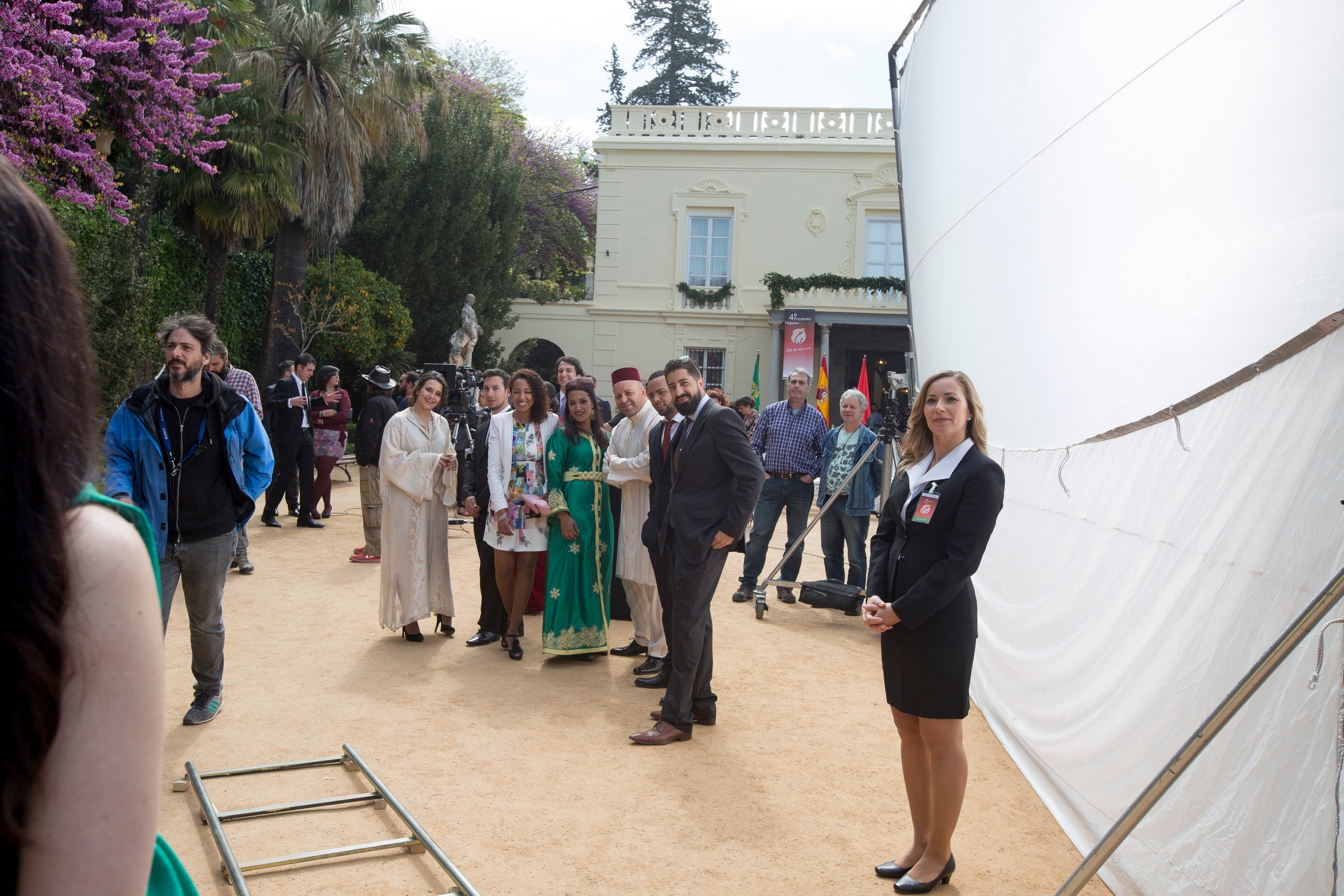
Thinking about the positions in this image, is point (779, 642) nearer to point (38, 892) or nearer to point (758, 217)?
point (38, 892)

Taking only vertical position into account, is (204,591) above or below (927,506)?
below

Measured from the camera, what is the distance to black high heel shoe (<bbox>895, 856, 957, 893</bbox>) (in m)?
3.24

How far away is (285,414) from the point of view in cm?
981

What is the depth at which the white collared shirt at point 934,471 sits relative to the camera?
10.6 feet

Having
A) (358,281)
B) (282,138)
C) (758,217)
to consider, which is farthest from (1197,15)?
(758,217)

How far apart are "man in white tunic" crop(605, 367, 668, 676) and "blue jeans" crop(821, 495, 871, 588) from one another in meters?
2.19

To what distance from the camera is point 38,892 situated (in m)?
0.77

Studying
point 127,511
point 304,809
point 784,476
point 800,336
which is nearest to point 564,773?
point 304,809

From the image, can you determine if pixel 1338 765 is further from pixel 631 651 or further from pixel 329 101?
pixel 329 101

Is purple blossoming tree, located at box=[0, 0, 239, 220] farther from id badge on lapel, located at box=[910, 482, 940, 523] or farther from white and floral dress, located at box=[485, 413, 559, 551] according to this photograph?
id badge on lapel, located at box=[910, 482, 940, 523]

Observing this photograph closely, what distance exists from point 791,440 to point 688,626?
3.64 m

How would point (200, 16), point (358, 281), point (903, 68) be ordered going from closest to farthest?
point (903, 68) < point (200, 16) < point (358, 281)

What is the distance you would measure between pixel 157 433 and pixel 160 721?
3.96m

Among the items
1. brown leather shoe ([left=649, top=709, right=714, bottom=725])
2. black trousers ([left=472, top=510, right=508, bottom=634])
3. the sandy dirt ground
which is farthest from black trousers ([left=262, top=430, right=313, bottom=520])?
brown leather shoe ([left=649, top=709, right=714, bottom=725])
